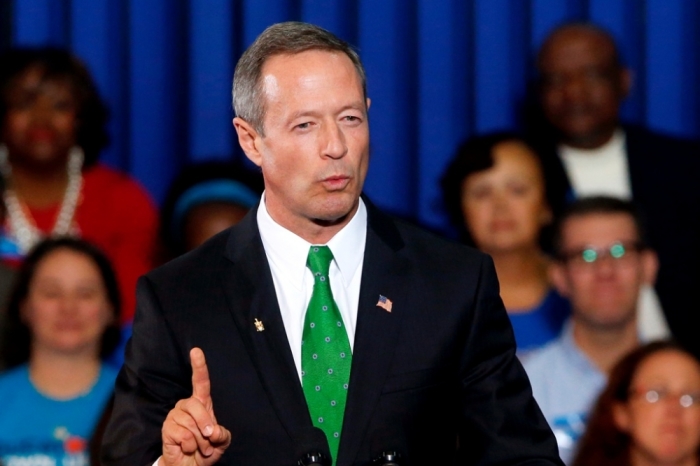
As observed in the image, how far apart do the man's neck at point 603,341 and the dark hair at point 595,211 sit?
0.21 meters

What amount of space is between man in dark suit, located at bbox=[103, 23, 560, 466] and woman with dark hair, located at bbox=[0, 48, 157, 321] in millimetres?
1860

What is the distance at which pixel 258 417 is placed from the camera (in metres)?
1.71

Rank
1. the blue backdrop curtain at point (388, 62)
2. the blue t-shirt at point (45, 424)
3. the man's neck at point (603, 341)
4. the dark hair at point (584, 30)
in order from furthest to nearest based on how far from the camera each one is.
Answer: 1. the blue backdrop curtain at point (388, 62)
2. the dark hair at point (584, 30)
3. the man's neck at point (603, 341)
4. the blue t-shirt at point (45, 424)

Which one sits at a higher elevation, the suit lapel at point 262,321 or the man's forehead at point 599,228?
the suit lapel at point 262,321

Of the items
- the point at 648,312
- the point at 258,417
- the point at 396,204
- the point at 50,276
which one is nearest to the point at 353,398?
the point at 258,417

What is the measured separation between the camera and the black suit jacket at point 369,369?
5.61ft

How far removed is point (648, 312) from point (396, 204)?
887 mm

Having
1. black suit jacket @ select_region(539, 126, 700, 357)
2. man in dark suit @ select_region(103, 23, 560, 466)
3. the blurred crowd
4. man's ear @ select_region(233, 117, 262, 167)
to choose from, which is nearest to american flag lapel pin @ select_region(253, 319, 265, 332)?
man in dark suit @ select_region(103, 23, 560, 466)

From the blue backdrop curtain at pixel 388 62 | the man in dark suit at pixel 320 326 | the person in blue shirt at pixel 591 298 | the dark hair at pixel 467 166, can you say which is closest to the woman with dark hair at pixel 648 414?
the person in blue shirt at pixel 591 298

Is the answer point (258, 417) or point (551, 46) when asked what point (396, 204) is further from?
point (258, 417)

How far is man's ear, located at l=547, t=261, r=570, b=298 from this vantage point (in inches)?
132

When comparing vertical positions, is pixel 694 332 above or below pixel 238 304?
below

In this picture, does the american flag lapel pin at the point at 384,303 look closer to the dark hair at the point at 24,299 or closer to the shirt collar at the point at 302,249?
the shirt collar at the point at 302,249

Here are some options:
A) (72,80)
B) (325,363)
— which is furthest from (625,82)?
(325,363)
